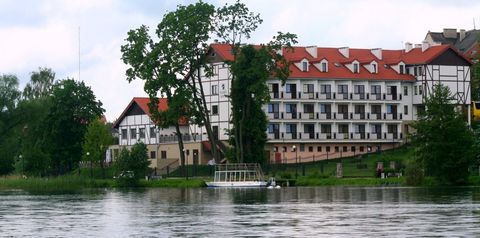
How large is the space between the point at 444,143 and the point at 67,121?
7299 centimetres

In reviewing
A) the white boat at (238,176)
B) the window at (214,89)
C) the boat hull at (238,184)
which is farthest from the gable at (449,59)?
the boat hull at (238,184)

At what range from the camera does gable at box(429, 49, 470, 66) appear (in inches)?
6027

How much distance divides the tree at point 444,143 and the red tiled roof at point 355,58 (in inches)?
2148

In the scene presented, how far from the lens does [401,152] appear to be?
469ft

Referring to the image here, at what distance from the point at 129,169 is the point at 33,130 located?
37239 millimetres

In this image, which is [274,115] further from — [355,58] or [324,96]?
[355,58]

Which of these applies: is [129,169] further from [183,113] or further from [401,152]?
[401,152]

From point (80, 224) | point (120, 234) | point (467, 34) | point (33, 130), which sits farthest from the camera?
point (467, 34)

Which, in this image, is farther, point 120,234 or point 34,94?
point 34,94

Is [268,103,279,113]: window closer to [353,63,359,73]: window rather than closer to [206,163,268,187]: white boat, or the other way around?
[353,63,359,73]: window

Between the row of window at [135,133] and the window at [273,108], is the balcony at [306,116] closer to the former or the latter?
the window at [273,108]

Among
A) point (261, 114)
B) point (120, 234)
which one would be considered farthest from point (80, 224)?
point (261, 114)

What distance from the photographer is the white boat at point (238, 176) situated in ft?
362

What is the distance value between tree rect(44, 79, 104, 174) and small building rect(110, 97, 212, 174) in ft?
19.8
